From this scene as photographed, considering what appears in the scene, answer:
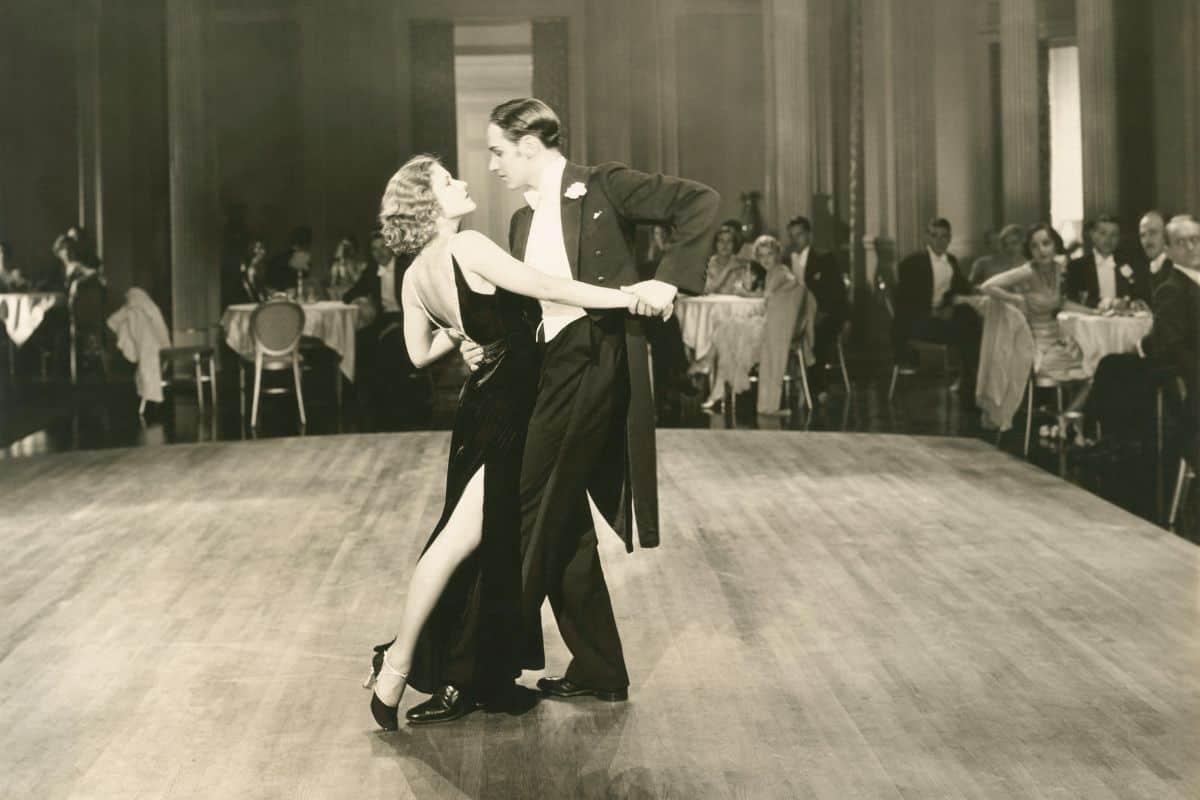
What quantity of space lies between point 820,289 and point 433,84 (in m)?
5.34

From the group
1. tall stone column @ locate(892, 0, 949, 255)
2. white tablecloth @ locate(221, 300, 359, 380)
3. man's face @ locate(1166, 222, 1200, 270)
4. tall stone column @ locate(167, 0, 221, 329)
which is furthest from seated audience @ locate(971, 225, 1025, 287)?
tall stone column @ locate(167, 0, 221, 329)

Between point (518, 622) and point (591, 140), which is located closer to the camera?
point (518, 622)

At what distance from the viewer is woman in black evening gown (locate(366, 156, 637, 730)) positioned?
3.37 m

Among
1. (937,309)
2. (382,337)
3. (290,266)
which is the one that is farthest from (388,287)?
(937,309)

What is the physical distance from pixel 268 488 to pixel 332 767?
3.87 m

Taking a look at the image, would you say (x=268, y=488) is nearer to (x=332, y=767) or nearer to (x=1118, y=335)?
(x=332, y=767)

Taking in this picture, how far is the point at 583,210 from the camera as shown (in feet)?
11.7

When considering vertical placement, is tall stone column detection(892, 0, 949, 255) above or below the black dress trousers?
above

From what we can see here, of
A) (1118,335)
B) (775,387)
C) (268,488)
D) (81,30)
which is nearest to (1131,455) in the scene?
(1118,335)

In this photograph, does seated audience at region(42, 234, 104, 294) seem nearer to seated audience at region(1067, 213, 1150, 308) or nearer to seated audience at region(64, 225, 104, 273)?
seated audience at region(64, 225, 104, 273)

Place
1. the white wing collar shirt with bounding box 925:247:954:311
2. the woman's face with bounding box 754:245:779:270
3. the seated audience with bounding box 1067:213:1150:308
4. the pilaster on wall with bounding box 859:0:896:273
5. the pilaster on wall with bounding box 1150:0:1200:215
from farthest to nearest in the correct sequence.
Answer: the pilaster on wall with bounding box 859:0:896:273
the pilaster on wall with bounding box 1150:0:1200:215
the white wing collar shirt with bounding box 925:247:954:311
the woman's face with bounding box 754:245:779:270
the seated audience with bounding box 1067:213:1150:308

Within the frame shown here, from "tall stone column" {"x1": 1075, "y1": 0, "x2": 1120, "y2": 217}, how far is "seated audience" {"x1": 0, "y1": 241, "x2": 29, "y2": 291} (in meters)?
8.45

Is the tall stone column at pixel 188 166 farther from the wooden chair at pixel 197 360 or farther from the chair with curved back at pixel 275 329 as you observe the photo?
the chair with curved back at pixel 275 329

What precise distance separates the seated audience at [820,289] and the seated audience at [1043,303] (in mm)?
2563
